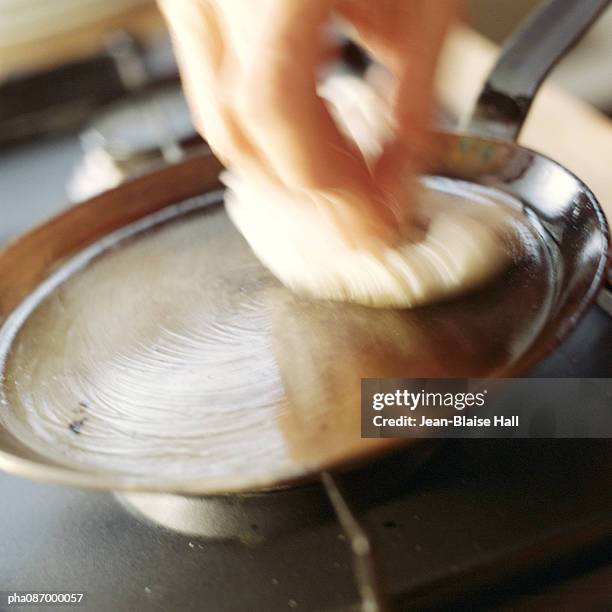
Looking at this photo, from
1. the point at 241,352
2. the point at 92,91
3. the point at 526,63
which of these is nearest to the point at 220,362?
the point at 241,352

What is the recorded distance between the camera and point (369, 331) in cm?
57

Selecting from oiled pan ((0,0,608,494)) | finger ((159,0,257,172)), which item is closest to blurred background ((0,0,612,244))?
oiled pan ((0,0,608,494))

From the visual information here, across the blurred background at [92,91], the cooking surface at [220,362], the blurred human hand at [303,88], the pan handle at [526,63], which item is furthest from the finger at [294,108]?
the blurred background at [92,91]

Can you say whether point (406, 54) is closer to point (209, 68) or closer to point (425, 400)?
point (209, 68)

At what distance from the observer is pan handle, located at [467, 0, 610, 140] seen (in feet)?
2.43

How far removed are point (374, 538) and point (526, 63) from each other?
533 mm

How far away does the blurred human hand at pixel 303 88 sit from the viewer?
1.55ft

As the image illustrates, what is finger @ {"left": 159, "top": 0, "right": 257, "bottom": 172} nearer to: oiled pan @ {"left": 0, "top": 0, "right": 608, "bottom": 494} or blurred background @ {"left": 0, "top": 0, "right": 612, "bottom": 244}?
oiled pan @ {"left": 0, "top": 0, "right": 608, "bottom": 494}

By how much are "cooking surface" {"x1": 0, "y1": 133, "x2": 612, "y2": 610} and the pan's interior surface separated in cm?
8

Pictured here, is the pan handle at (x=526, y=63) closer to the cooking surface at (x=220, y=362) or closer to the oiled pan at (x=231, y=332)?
the oiled pan at (x=231, y=332)

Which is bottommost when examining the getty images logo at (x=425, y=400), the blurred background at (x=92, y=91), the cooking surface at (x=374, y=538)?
the cooking surface at (x=374, y=538)

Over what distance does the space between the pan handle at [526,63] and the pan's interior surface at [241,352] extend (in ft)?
0.26

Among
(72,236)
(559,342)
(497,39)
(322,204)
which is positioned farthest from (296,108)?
(497,39)

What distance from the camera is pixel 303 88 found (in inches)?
19.0
